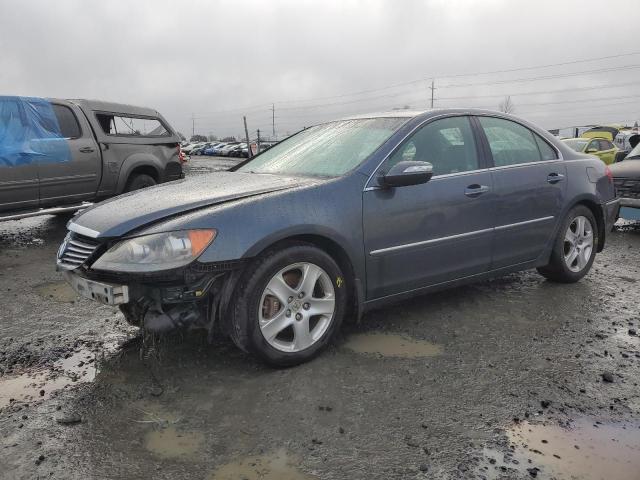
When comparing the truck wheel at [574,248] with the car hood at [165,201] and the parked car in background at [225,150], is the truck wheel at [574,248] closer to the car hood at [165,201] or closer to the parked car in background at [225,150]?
the car hood at [165,201]

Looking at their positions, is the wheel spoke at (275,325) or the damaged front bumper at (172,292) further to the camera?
the wheel spoke at (275,325)

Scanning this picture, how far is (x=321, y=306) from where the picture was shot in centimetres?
330

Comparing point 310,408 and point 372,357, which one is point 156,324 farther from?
point 372,357

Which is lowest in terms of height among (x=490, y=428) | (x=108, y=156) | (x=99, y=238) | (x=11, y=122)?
(x=490, y=428)

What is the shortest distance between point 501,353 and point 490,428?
936mm

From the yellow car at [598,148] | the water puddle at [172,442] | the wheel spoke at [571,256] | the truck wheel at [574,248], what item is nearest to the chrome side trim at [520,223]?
the truck wheel at [574,248]

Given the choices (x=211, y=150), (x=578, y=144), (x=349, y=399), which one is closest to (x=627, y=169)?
(x=349, y=399)

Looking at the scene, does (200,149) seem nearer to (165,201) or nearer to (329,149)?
(329,149)

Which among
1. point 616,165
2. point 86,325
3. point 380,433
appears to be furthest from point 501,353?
point 616,165

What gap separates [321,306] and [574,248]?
9.23ft

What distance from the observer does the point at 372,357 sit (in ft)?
11.2

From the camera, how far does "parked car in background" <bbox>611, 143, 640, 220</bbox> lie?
7.53 meters

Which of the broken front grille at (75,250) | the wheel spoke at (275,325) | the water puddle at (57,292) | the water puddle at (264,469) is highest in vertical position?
the broken front grille at (75,250)

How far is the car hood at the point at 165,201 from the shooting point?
3061 millimetres
